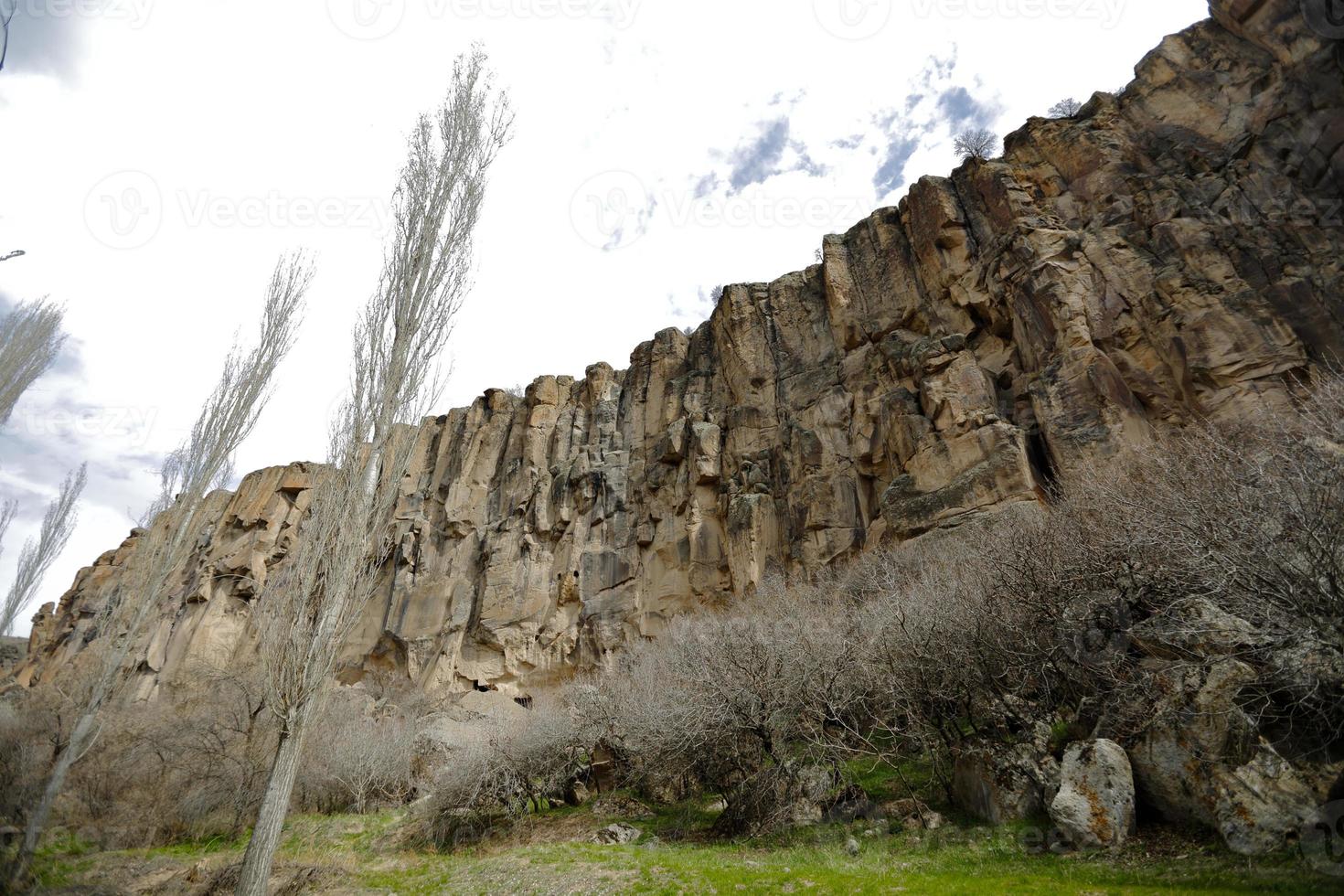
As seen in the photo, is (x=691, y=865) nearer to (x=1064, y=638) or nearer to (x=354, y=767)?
(x=1064, y=638)

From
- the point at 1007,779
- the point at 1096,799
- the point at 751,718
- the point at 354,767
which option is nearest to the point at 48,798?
the point at 354,767

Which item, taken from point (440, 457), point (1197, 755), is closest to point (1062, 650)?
point (1197, 755)

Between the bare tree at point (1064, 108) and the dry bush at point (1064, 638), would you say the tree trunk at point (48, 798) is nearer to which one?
the dry bush at point (1064, 638)

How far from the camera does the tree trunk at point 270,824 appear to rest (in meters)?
7.50

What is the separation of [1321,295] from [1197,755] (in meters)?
20.5

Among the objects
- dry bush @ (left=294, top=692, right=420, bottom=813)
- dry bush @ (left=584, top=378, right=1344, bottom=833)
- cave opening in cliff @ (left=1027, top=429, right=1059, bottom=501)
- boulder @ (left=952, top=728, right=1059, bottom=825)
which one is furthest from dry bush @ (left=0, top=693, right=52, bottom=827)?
cave opening in cliff @ (left=1027, top=429, right=1059, bottom=501)

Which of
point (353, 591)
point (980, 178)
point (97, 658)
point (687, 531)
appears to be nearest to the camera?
point (353, 591)

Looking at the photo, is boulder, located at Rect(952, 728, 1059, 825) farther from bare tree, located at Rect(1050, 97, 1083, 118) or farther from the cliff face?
bare tree, located at Rect(1050, 97, 1083, 118)

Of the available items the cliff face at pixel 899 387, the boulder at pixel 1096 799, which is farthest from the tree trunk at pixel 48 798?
the boulder at pixel 1096 799

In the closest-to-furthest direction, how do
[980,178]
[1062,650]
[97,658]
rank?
[1062,650] < [97,658] < [980,178]

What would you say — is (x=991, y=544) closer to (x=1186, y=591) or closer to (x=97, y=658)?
(x=1186, y=591)

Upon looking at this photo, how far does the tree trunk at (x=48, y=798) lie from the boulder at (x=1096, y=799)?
1664 cm

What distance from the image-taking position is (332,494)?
433 inches

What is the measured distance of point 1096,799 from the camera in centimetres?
833
